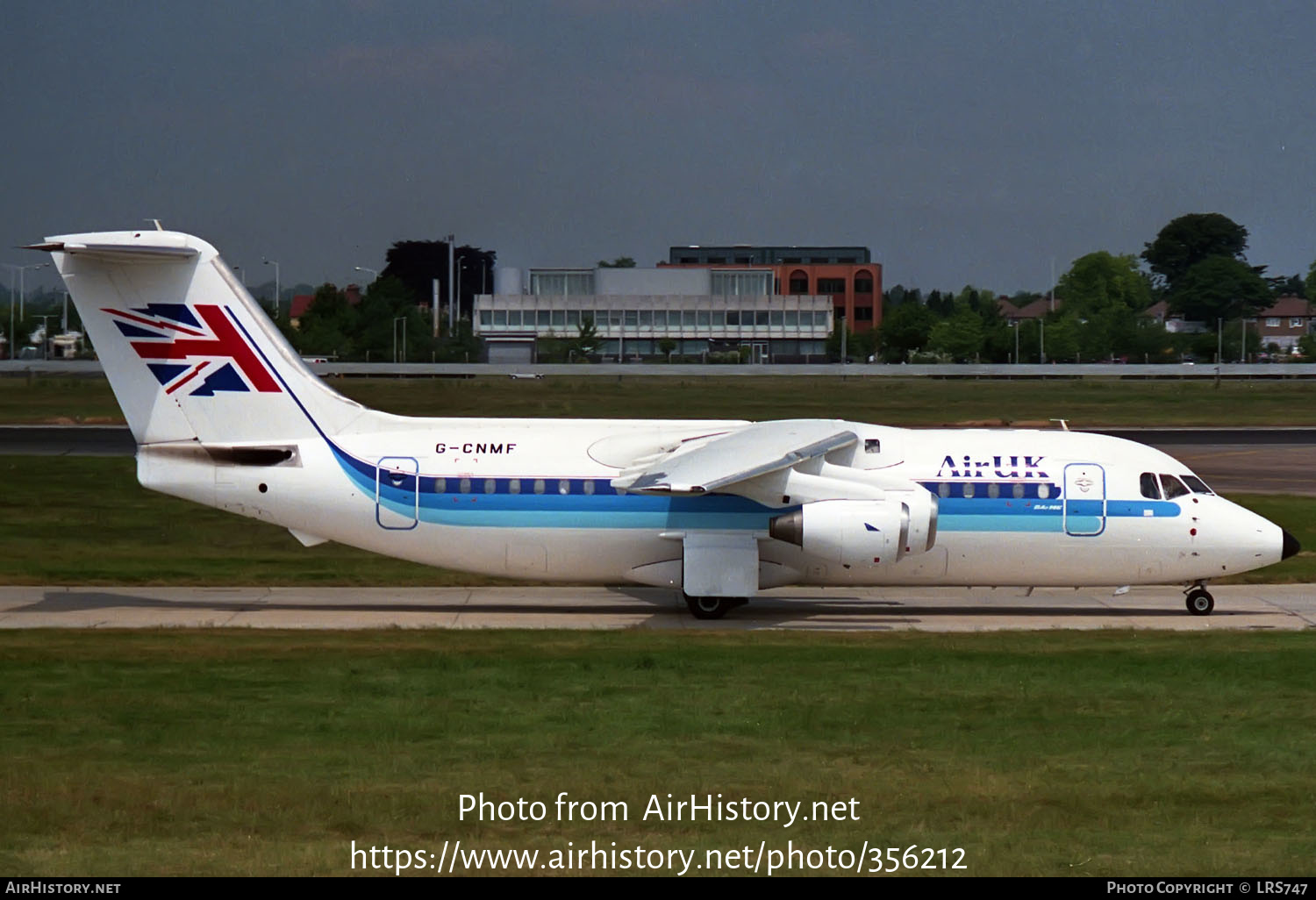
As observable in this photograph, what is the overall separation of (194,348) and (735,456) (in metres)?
9.28

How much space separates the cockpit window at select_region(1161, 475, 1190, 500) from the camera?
26300 millimetres

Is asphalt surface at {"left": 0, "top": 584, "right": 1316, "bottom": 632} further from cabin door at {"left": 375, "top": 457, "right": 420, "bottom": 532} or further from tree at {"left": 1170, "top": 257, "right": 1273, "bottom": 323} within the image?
tree at {"left": 1170, "top": 257, "right": 1273, "bottom": 323}

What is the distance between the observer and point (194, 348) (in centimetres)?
2567

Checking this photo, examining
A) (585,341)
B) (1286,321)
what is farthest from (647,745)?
(1286,321)

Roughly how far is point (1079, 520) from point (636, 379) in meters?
52.9

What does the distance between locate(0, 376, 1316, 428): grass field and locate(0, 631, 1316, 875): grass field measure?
35257 millimetres

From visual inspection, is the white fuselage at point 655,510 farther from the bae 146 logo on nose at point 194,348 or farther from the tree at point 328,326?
the tree at point 328,326

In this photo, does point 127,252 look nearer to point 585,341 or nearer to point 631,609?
point 631,609

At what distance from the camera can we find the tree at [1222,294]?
568ft

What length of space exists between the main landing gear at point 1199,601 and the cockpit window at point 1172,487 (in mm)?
1692

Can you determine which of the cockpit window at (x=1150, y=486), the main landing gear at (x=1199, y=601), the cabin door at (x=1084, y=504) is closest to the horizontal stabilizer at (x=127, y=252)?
the cabin door at (x=1084, y=504)

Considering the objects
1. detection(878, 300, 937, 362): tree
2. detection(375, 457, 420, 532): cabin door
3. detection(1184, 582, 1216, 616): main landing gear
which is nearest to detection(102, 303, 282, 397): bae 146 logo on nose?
detection(375, 457, 420, 532): cabin door

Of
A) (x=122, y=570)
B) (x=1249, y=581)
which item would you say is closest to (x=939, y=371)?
(x=1249, y=581)

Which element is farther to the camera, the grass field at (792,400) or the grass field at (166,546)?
the grass field at (792,400)
